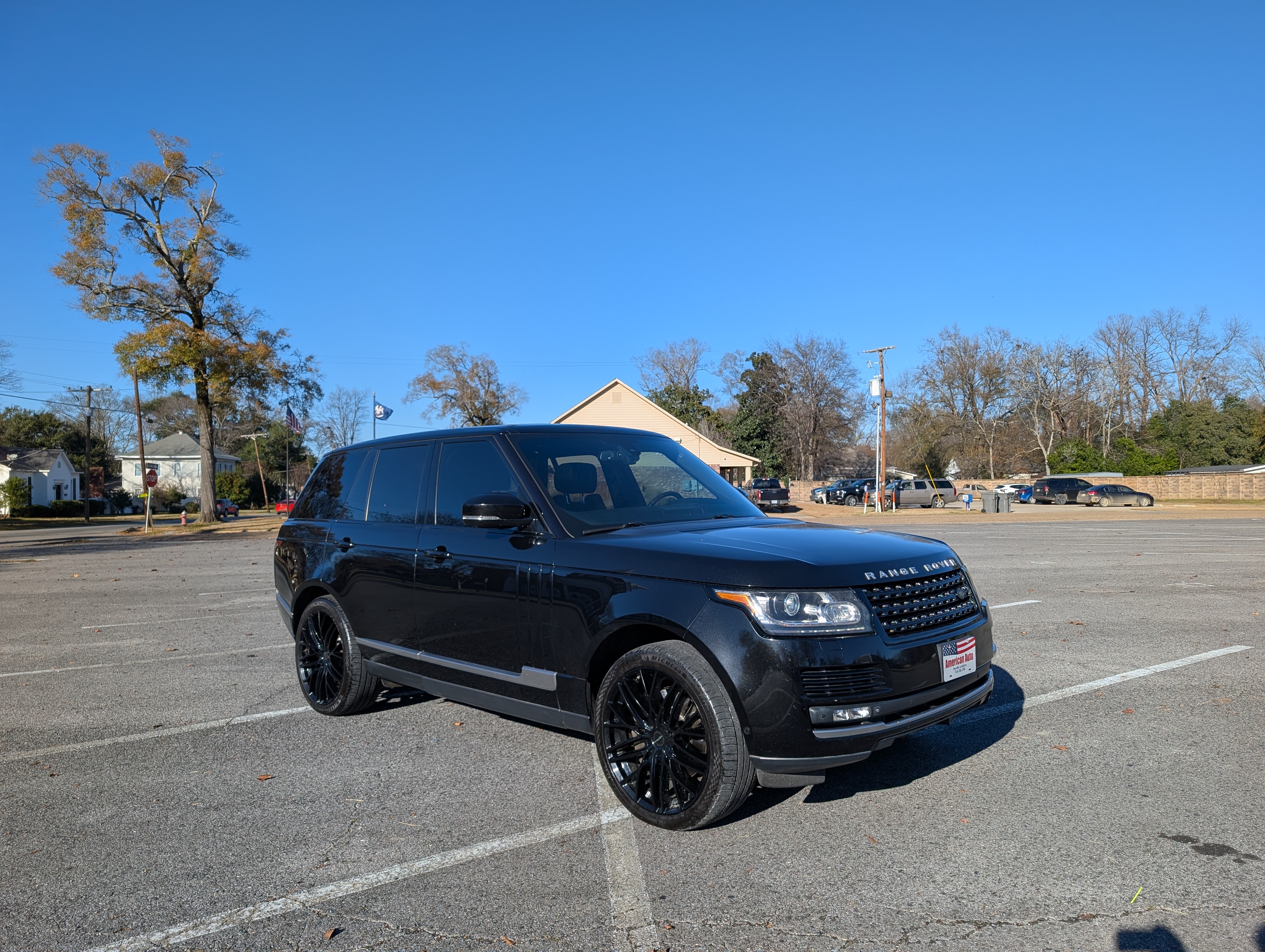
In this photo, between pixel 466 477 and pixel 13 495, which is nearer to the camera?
pixel 466 477

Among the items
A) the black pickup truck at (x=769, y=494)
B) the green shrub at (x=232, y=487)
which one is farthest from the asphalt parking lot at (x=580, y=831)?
the green shrub at (x=232, y=487)

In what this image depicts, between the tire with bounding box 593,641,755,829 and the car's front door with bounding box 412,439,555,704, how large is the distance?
0.45m

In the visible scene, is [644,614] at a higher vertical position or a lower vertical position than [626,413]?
lower

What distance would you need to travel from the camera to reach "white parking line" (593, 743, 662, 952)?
2.87m

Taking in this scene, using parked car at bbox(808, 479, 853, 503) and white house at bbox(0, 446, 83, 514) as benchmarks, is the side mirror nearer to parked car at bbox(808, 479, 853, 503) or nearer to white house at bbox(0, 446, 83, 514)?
parked car at bbox(808, 479, 853, 503)

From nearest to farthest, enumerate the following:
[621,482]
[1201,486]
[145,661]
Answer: [621,482]
[145,661]
[1201,486]

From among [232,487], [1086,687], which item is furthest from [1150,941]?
[232,487]

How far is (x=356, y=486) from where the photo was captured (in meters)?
5.94

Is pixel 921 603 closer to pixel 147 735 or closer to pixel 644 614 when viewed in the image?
pixel 644 614

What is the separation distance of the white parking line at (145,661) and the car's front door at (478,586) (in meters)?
3.83

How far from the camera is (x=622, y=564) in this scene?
3.92m

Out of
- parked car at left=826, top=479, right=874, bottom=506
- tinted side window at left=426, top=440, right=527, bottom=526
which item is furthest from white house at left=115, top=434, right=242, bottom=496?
tinted side window at left=426, top=440, right=527, bottom=526

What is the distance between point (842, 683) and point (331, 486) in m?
4.19

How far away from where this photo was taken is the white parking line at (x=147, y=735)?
16.4ft
